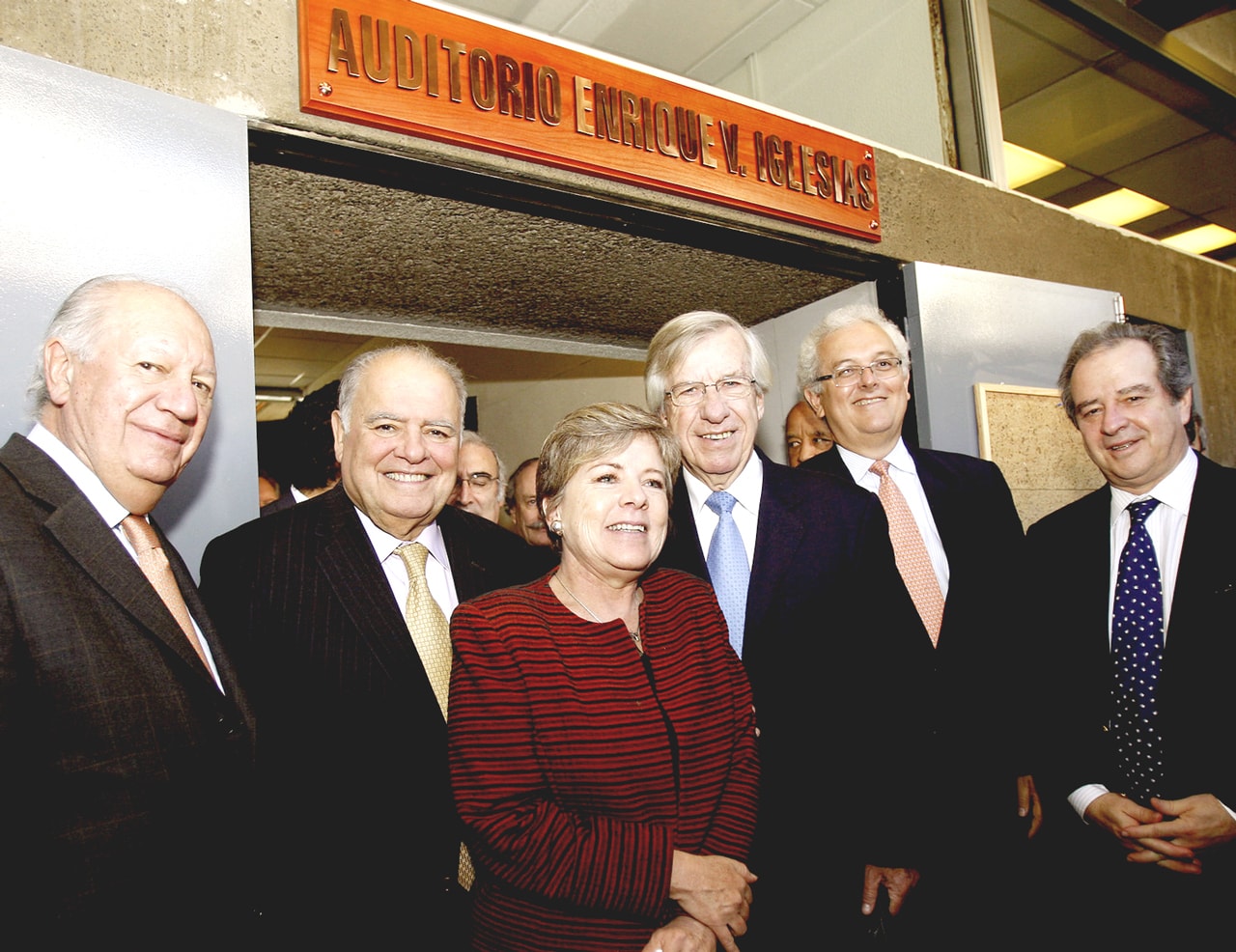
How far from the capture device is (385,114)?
6.76 ft

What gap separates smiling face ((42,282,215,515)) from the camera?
4.21 ft

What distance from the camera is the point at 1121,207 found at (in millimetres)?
6508

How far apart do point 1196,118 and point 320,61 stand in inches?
231

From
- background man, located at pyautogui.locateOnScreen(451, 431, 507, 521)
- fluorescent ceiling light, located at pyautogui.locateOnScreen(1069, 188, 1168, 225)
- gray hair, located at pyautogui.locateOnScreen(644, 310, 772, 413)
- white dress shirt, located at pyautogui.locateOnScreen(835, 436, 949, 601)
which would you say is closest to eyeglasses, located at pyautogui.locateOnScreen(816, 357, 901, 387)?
white dress shirt, located at pyautogui.locateOnScreen(835, 436, 949, 601)

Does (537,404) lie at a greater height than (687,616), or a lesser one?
greater

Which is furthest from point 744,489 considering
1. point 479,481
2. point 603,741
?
point 479,481

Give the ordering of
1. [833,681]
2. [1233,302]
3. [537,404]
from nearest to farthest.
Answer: [833,681] < [1233,302] < [537,404]

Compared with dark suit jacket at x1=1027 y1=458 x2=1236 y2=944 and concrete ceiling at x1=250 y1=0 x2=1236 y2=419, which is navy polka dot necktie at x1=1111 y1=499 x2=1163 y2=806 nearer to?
dark suit jacket at x1=1027 y1=458 x2=1236 y2=944

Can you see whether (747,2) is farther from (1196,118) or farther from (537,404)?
(1196,118)

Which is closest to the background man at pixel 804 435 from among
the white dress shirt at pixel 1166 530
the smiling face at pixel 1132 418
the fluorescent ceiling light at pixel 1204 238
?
the smiling face at pixel 1132 418

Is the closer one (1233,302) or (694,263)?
(694,263)

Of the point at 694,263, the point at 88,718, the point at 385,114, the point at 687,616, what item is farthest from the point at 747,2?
the point at 88,718

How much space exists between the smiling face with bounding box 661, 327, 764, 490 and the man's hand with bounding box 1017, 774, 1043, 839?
1.25m

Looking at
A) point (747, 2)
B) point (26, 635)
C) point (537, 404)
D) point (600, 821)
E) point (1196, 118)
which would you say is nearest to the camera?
point (26, 635)
